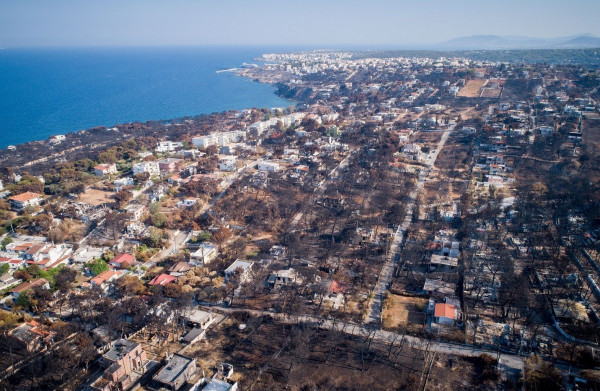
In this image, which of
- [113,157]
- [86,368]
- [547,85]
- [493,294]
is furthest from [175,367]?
[547,85]

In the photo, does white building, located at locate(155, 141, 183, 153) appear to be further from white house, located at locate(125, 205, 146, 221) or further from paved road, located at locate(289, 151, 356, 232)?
paved road, located at locate(289, 151, 356, 232)

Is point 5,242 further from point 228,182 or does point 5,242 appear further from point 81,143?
point 81,143

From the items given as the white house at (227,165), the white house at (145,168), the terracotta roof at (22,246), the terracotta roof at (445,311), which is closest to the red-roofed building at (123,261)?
the terracotta roof at (22,246)

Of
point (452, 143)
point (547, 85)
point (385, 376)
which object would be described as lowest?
point (385, 376)

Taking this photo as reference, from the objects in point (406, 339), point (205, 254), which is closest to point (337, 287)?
point (406, 339)

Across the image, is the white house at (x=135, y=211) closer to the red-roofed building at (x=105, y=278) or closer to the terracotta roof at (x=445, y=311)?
the red-roofed building at (x=105, y=278)

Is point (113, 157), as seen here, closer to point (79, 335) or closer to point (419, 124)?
point (79, 335)
